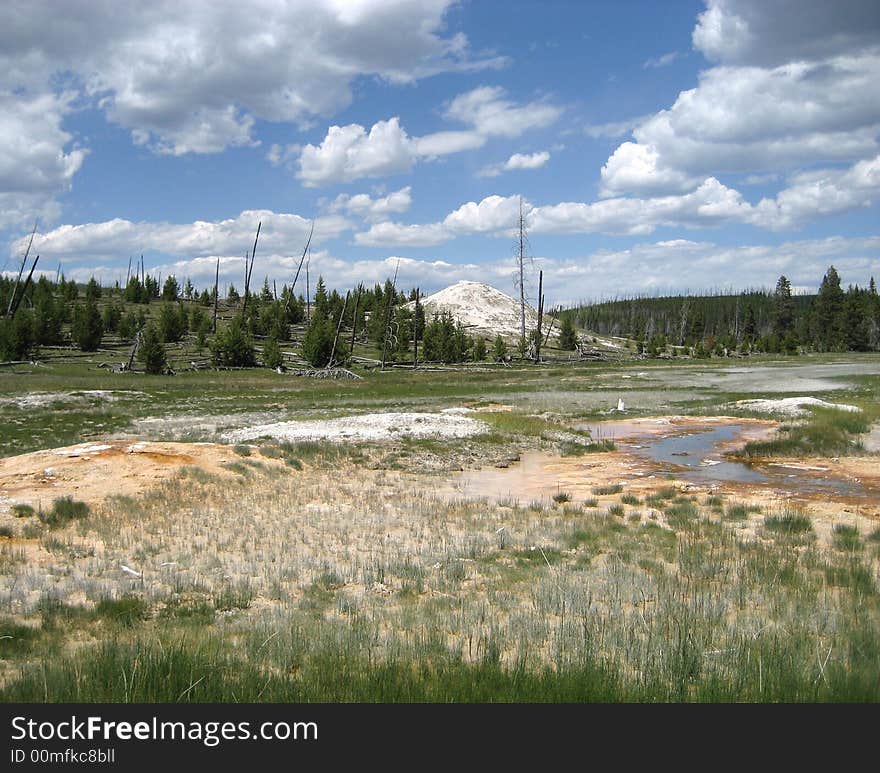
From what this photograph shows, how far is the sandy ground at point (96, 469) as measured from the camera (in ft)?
51.9

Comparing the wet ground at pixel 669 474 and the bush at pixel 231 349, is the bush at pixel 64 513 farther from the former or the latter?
the bush at pixel 231 349

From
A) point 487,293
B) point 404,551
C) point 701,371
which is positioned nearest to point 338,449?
point 404,551

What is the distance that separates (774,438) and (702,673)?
24422 millimetres

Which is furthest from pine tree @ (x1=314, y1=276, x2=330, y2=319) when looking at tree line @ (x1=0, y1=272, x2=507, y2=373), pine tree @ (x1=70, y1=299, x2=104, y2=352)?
pine tree @ (x1=70, y1=299, x2=104, y2=352)

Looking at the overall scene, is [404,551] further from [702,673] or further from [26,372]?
[26,372]

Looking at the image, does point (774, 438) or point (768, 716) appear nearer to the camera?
point (768, 716)

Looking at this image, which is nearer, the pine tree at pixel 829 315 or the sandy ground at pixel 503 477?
the sandy ground at pixel 503 477

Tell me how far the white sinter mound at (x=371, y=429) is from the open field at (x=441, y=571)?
1097mm

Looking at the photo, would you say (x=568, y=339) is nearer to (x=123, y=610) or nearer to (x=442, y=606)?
(x=442, y=606)

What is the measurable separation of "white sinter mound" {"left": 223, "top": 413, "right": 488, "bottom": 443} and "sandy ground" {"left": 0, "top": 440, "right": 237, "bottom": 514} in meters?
6.58

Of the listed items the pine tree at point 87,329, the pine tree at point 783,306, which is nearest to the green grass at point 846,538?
the pine tree at point 87,329

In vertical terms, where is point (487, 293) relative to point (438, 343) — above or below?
above

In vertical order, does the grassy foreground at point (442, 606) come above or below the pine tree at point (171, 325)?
below

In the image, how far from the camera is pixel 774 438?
27.5m
